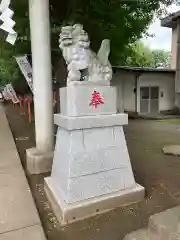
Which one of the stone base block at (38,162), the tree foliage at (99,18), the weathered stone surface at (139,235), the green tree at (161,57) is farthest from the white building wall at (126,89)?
the green tree at (161,57)

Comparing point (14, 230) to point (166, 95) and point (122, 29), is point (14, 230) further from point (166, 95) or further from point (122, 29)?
point (166, 95)

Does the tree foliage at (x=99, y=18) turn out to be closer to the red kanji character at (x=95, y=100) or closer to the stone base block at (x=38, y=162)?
the stone base block at (x=38, y=162)

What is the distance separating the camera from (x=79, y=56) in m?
3.01

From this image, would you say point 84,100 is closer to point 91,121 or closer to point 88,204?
point 91,121

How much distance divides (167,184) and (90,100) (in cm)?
215

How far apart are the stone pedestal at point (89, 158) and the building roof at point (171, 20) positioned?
12.6m

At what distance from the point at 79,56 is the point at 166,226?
219 cm

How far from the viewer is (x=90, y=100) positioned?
300 centimetres

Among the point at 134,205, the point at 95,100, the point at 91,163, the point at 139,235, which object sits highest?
the point at 95,100

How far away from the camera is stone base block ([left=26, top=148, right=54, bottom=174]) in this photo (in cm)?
436

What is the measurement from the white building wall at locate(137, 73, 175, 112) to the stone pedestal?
1093 centimetres

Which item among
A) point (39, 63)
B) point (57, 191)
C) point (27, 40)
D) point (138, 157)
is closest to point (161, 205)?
point (57, 191)

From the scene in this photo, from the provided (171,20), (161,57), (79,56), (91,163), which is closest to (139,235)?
(91,163)

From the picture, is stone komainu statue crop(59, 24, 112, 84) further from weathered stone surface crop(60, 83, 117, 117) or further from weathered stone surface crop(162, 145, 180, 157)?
weathered stone surface crop(162, 145, 180, 157)
